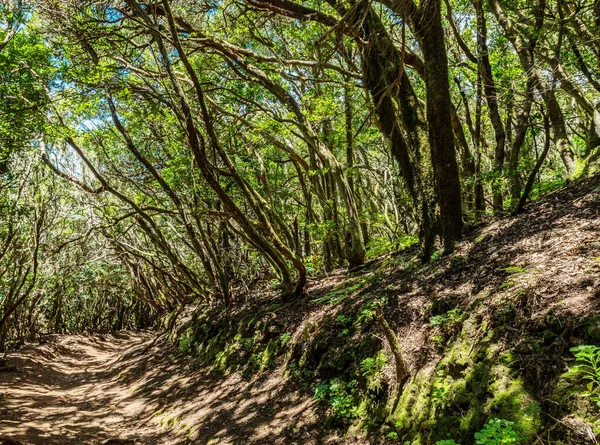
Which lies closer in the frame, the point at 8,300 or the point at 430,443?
the point at 430,443

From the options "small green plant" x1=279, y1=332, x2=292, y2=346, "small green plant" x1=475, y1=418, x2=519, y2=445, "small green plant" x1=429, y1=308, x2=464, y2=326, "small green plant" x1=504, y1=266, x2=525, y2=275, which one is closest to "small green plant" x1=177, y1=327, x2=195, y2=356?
"small green plant" x1=279, y1=332, x2=292, y2=346

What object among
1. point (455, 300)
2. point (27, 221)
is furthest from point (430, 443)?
point (27, 221)

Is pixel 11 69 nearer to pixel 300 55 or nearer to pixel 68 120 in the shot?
pixel 68 120

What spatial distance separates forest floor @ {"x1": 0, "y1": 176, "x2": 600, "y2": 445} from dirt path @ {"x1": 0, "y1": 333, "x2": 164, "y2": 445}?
0.17 ft

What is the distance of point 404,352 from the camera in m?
4.17

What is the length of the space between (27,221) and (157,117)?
14.2 ft

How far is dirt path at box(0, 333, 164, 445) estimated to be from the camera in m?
6.13

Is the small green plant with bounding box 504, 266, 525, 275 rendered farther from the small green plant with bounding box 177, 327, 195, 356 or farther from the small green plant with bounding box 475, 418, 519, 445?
the small green plant with bounding box 177, 327, 195, 356

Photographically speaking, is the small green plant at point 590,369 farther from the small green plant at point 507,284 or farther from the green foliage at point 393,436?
the green foliage at point 393,436

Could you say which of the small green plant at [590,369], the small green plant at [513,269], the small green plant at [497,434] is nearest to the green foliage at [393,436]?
the small green plant at [497,434]

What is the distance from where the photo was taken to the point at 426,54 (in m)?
5.27

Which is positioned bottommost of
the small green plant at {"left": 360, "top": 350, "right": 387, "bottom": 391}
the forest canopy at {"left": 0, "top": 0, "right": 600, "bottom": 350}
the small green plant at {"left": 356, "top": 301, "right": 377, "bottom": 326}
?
the small green plant at {"left": 360, "top": 350, "right": 387, "bottom": 391}

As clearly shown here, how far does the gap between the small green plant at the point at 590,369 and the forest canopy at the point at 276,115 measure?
8.83 ft

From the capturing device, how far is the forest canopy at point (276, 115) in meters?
5.80
